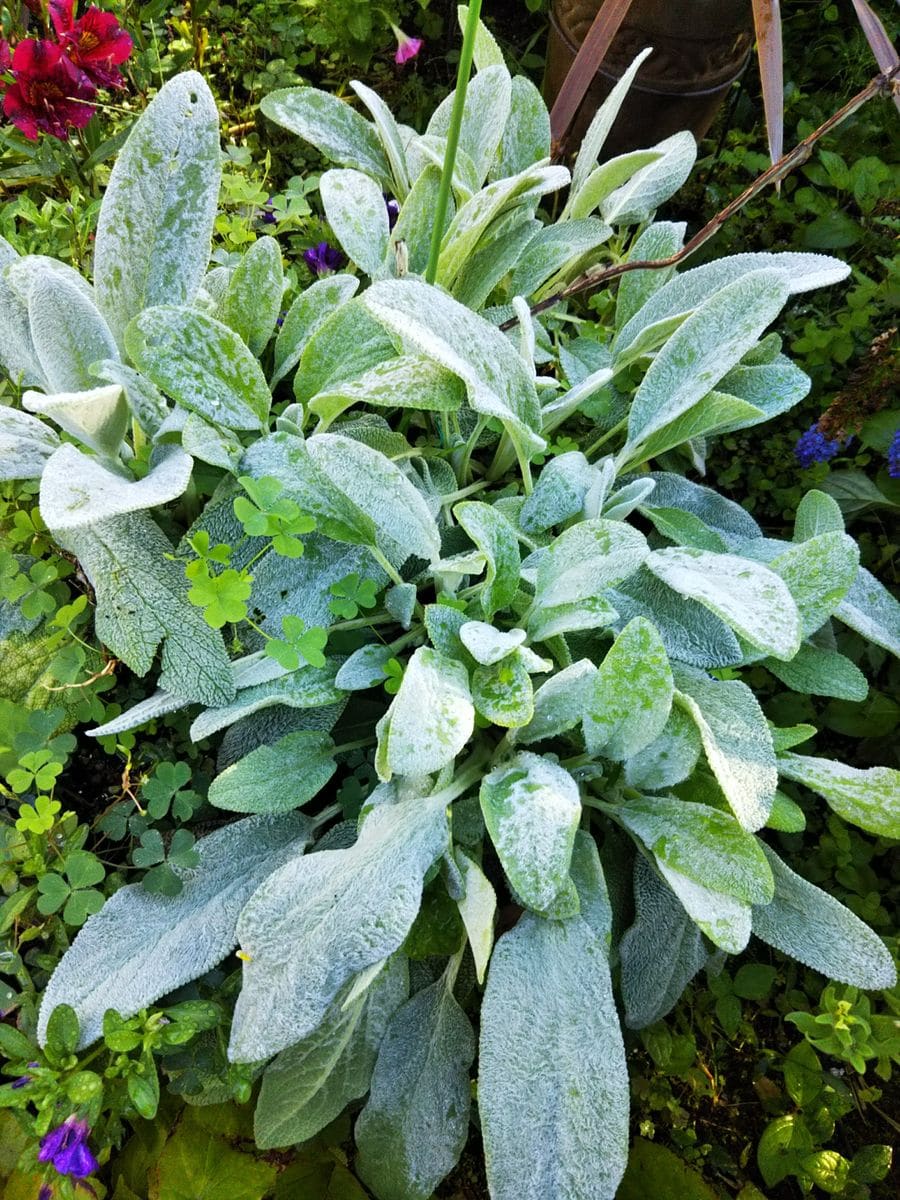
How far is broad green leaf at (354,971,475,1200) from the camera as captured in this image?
0.83m

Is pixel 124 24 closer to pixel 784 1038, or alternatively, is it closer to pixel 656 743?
pixel 656 743

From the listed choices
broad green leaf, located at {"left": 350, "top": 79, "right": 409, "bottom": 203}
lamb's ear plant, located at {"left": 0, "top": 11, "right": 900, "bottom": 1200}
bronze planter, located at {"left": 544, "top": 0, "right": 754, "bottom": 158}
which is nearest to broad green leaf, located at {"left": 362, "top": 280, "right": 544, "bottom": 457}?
lamb's ear plant, located at {"left": 0, "top": 11, "right": 900, "bottom": 1200}

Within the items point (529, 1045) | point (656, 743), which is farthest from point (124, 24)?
point (529, 1045)

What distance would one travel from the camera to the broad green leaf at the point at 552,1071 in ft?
2.34

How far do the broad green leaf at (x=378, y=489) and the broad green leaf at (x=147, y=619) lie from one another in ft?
0.62

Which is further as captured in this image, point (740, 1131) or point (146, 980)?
point (740, 1131)

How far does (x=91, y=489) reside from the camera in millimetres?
714

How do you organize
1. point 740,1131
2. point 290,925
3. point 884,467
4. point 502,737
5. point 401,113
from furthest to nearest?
point 401,113
point 884,467
point 740,1131
point 502,737
point 290,925

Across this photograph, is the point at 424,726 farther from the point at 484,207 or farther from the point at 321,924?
the point at 484,207

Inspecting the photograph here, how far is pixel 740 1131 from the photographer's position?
1.06 metres

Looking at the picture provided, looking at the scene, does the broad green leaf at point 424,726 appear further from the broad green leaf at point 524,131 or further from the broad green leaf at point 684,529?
the broad green leaf at point 524,131

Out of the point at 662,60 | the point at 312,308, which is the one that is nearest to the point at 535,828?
the point at 312,308

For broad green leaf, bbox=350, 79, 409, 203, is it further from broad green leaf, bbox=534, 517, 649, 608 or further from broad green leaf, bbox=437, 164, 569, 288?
broad green leaf, bbox=534, 517, 649, 608

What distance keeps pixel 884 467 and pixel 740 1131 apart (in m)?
1.00
